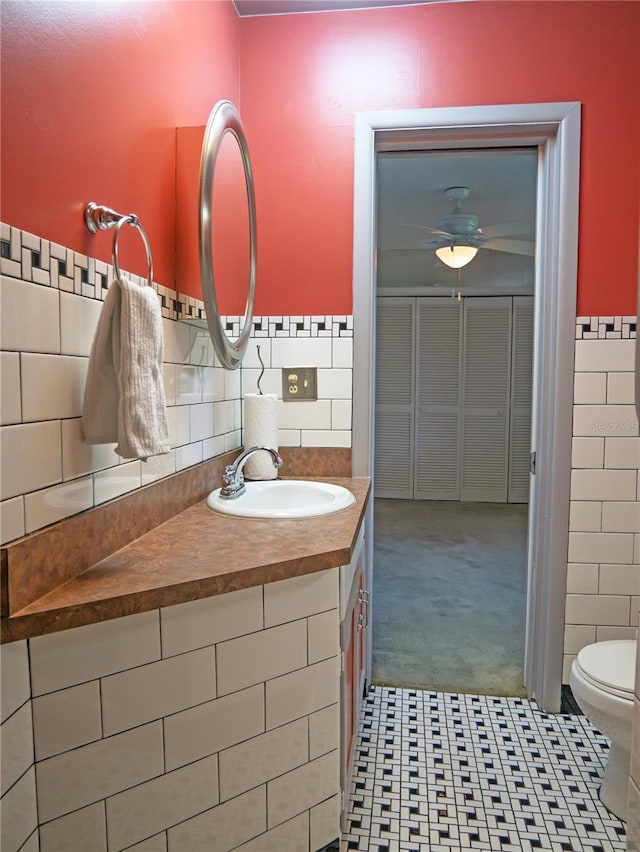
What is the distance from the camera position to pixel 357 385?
215 cm

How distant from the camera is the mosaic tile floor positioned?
153 centimetres

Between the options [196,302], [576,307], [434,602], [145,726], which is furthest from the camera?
[434,602]

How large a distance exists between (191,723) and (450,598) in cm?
246

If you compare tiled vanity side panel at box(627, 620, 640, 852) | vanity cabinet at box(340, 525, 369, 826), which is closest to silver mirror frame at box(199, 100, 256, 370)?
vanity cabinet at box(340, 525, 369, 826)

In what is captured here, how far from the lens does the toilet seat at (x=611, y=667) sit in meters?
1.58

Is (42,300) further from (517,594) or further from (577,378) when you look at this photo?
(517,594)

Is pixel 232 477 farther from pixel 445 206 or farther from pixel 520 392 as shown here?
pixel 520 392

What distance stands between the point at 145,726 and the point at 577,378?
1.76 metres

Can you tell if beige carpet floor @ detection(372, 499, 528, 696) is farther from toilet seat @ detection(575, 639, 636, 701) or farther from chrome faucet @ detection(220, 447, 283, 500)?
chrome faucet @ detection(220, 447, 283, 500)

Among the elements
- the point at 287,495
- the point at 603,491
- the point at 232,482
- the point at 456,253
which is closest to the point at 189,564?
the point at 232,482

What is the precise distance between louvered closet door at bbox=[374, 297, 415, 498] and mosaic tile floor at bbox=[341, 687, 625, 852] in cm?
350

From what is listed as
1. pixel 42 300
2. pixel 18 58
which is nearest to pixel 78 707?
pixel 42 300

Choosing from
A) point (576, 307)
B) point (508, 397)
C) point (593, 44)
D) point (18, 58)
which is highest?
point (593, 44)

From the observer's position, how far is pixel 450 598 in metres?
3.29
